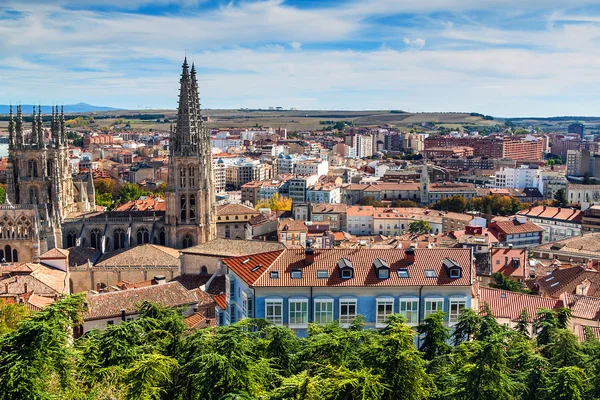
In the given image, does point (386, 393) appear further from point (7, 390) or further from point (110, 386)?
point (7, 390)

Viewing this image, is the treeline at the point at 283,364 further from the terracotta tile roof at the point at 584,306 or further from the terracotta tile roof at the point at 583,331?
the terracotta tile roof at the point at 584,306

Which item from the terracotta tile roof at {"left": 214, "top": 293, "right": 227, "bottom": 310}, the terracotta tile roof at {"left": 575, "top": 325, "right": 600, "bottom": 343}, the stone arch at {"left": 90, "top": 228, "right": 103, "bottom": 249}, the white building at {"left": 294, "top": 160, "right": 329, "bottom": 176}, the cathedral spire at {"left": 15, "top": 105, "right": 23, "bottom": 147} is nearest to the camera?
the terracotta tile roof at {"left": 575, "top": 325, "right": 600, "bottom": 343}

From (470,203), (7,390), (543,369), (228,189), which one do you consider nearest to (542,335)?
(543,369)

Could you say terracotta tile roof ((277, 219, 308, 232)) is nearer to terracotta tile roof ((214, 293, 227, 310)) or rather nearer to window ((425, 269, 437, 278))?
terracotta tile roof ((214, 293, 227, 310))

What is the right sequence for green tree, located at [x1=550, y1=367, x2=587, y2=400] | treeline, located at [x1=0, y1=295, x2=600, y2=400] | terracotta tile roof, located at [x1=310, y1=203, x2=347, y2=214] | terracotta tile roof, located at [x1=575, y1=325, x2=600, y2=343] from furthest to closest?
terracotta tile roof, located at [x1=310, y1=203, x2=347, y2=214] < terracotta tile roof, located at [x1=575, y1=325, x2=600, y2=343] < green tree, located at [x1=550, y1=367, x2=587, y2=400] < treeline, located at [x1=0, y1=295, x2=600, y2=400]

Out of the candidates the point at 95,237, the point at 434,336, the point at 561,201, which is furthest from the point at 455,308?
the point at 561,201

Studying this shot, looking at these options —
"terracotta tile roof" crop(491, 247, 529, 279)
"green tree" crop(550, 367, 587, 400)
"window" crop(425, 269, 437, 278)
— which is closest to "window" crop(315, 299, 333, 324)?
"window" crop(425, 269, 437, 278)
